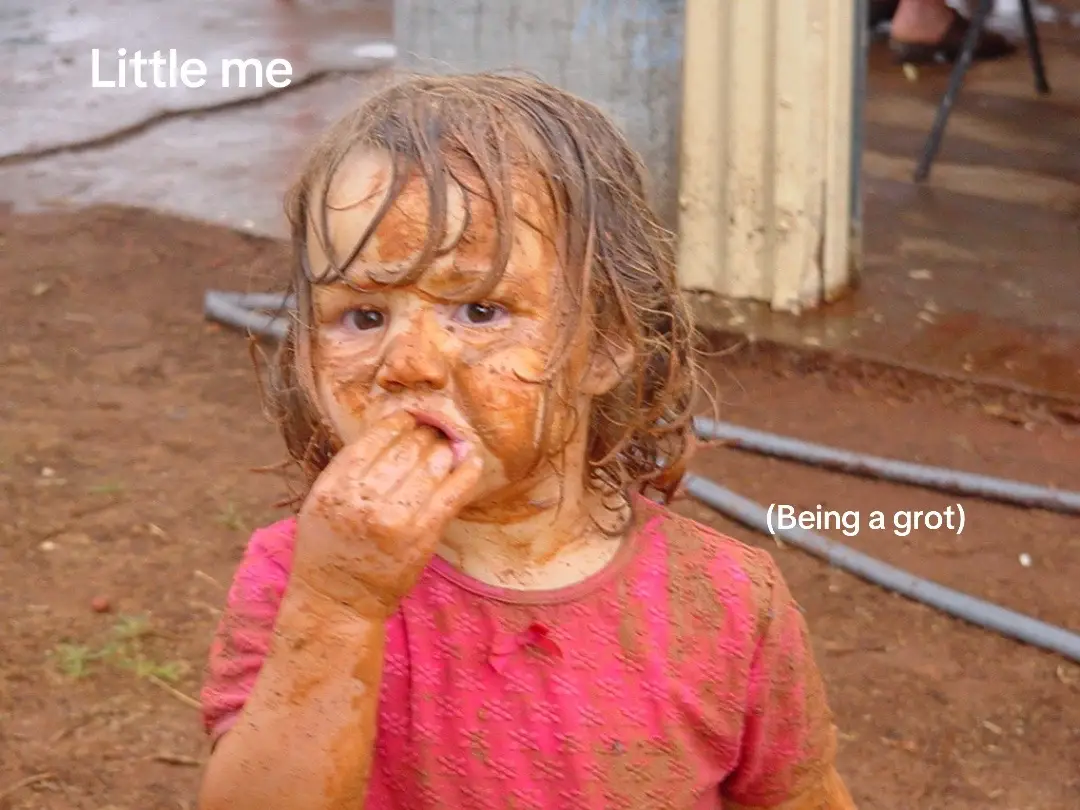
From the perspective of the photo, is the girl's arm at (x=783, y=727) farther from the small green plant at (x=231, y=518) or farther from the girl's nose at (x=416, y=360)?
the small green plant at (x=231, y=518)

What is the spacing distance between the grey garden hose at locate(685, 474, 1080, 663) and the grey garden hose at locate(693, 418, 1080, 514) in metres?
0.16

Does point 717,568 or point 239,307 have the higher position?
point 717,568

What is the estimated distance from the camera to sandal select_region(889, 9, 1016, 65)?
7.94 m

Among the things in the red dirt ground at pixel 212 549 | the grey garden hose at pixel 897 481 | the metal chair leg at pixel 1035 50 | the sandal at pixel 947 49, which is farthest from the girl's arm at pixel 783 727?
the sandal at pixel 947 49

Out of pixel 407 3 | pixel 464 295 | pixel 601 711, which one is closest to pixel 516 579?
pixel 601 711

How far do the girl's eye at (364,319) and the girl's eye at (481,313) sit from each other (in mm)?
80

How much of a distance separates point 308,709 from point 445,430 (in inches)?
10.6

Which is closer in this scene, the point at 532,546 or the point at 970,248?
the point at 532,546

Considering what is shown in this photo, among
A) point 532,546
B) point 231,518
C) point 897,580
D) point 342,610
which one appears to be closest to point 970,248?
point 897,580

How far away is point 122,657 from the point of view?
122 inches

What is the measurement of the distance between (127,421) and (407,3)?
5.39ft

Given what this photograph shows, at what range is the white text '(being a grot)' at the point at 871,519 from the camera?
11.9ft

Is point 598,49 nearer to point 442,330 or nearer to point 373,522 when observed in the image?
point 442,330

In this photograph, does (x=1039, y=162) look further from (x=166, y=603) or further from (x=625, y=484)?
(x=625, y=484)
